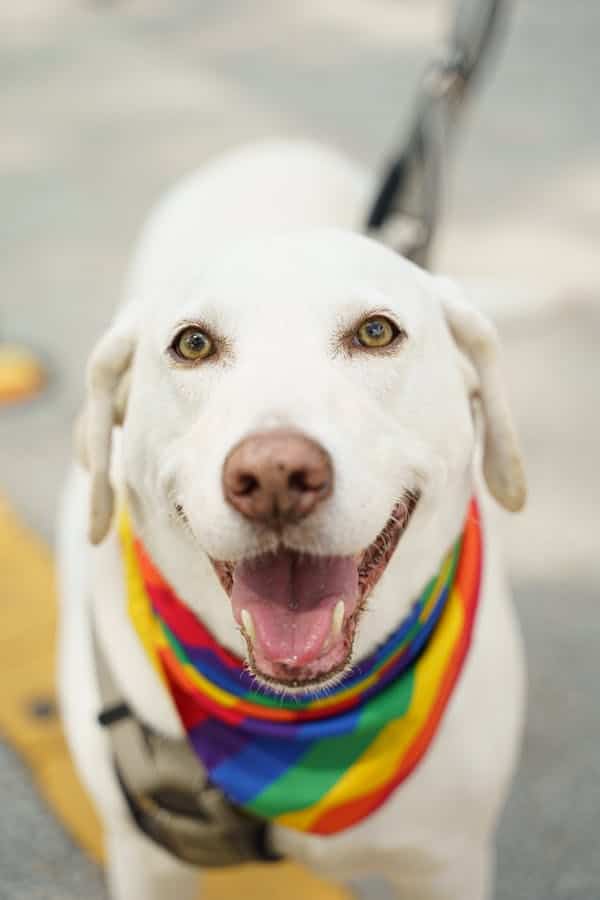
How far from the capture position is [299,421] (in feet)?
3.87

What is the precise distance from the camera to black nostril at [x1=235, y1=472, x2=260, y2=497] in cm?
115

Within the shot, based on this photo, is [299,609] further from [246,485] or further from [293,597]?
[246,485]

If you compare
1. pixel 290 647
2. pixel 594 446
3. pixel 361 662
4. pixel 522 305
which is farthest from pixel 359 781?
pixel 594 446

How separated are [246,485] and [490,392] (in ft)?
1.46

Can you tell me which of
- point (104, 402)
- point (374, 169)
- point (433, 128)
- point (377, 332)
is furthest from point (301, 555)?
point (374, 169)

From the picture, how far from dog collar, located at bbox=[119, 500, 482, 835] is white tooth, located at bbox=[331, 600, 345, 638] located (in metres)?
0.25

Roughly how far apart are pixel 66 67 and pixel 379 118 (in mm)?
1634

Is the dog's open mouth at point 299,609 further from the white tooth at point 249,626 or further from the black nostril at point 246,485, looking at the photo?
→ the black nostril at point 246,485

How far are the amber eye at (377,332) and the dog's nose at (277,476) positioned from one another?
21 centimetres

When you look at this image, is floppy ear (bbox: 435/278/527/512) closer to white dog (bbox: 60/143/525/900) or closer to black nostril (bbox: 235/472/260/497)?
white dog (bbox: 60/143/525/900)

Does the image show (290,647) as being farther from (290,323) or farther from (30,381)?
(30,381)

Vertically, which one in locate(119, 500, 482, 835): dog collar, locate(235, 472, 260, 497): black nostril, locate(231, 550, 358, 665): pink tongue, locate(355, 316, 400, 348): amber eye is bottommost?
locate(119, 500, 482, 835): dog collar

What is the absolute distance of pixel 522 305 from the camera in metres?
2.38

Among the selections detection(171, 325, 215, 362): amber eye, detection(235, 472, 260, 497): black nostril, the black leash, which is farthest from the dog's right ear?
the black leash
